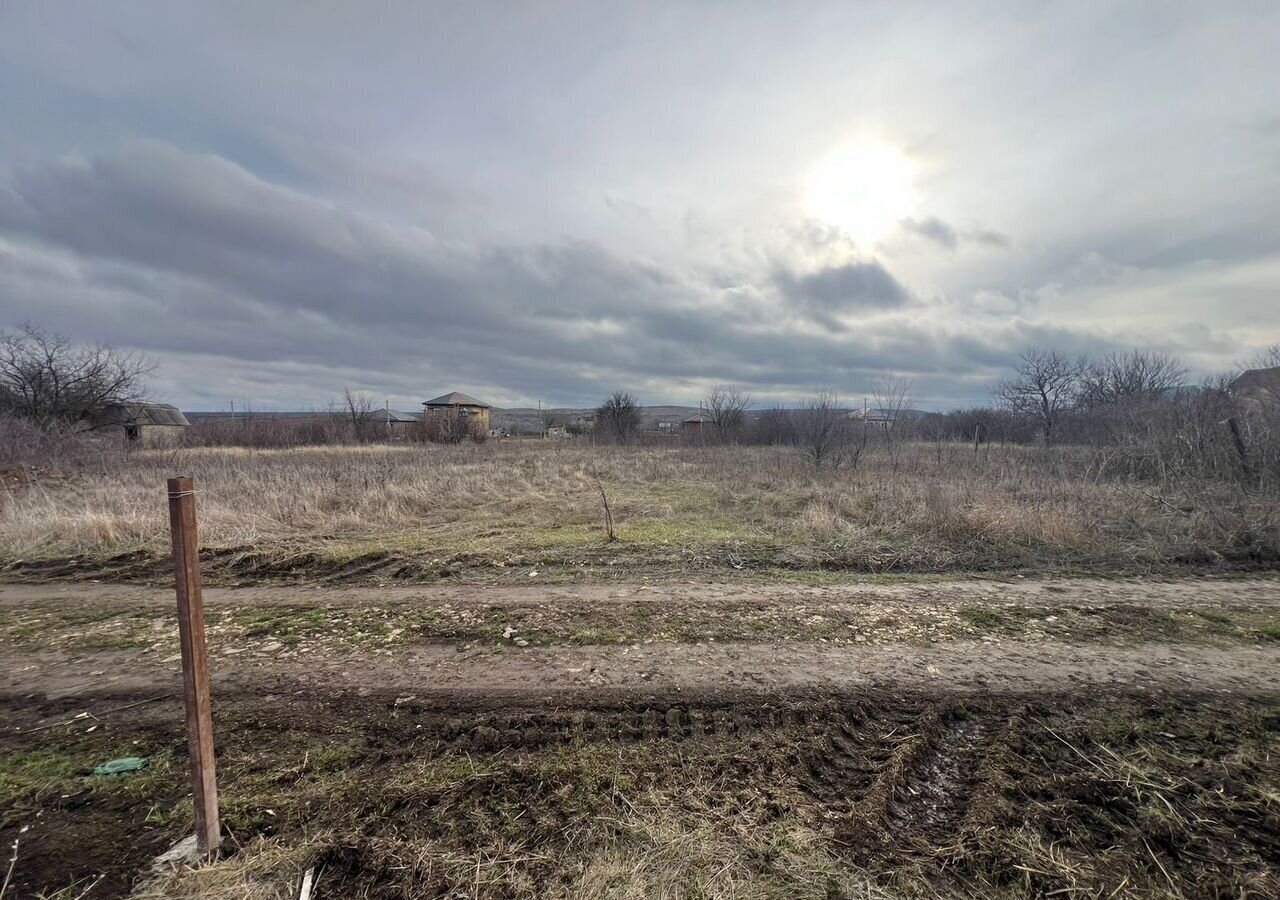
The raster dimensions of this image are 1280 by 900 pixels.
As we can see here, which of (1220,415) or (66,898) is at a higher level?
(1220,415)

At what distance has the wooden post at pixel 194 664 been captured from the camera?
79.9 inches

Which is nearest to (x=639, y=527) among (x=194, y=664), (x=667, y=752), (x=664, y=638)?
(x=664, y=638)

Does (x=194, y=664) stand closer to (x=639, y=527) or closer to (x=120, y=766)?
(x=120, y=766)

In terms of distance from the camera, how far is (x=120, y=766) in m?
2.79

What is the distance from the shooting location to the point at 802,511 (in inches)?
403

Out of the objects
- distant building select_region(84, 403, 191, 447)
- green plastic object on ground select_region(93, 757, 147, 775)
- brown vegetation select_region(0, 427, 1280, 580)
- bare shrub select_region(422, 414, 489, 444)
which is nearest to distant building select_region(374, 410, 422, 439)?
bare shrub select_region(422, 414, 489, 444)

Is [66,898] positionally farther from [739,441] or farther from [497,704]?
[739,441]

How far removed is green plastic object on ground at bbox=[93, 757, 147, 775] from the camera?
2.76 meters

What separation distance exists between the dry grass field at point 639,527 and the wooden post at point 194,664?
420 cm

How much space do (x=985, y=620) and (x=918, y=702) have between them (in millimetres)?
2032

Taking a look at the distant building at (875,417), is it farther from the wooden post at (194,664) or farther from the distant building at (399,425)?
the distant building at (399,425)

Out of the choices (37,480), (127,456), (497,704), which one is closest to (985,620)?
(497,704)

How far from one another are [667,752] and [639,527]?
A: 6.37 metres

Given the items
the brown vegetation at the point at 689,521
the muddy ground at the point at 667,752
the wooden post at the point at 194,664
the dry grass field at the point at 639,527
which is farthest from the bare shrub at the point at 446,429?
the wooden post at the point at 194,664
